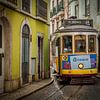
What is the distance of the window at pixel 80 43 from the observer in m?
20.6

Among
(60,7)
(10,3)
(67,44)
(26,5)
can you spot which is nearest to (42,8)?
(67,44)

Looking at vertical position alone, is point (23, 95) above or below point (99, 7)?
below

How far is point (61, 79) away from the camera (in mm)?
21438

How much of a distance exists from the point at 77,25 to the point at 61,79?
11.1 feet

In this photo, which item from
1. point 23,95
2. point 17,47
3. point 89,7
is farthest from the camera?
point 89,7

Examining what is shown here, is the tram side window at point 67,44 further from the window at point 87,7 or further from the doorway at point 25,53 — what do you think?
the window at point 87,7

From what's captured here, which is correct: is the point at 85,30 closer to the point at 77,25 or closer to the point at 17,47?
the point at 77,25

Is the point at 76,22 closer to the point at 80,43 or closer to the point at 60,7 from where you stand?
the point at 80,43

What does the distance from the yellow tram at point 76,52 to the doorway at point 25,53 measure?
2183 mm

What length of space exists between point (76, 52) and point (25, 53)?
9.96 ft

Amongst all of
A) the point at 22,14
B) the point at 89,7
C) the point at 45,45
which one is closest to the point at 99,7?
the point at 89,7

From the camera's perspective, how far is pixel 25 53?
19.1 m

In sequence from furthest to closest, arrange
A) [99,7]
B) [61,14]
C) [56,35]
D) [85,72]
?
[61,14] → [99,7] → [56,35] → [85,72]

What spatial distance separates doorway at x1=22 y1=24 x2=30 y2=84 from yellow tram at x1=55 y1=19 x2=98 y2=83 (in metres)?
2.18
